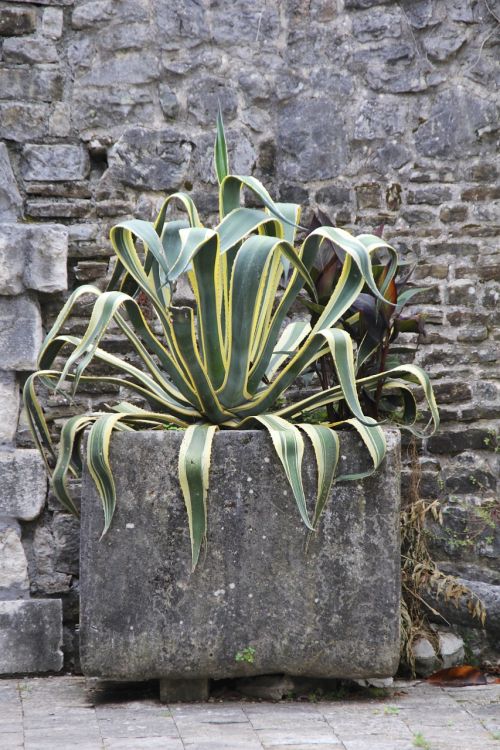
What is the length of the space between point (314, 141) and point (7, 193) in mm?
1172

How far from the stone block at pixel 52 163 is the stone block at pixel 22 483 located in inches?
40.4

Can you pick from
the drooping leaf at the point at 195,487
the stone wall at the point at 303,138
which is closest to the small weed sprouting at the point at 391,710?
the drooping leaf at the point at 195,487

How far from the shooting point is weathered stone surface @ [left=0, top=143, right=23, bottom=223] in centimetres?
352

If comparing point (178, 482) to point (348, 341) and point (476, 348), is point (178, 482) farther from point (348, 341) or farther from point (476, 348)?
point (476, 348)

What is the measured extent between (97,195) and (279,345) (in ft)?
3.02

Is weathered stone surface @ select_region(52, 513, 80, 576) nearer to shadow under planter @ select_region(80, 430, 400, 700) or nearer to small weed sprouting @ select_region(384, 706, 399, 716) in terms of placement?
shadow under planter @ select_region(80, 430, 400, 700)

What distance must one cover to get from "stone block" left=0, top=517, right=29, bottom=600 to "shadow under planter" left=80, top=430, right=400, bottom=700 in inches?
24.5

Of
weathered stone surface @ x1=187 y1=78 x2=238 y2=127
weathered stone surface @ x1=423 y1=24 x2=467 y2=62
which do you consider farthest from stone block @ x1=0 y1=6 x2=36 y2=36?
weathered stone surface @ x1=423 y1=24 x2=467 y2=62

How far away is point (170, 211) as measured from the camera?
3660 millimetres

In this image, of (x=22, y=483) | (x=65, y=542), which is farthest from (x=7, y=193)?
(x=65, y=542)

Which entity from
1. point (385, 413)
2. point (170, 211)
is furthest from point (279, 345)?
point (170, 211)

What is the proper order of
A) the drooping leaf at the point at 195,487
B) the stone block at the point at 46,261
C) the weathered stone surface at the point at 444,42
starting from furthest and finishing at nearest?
the weathered stone surface at the point at 444,42 → the stone block at the point at 46,261 → the drooping leaf at the point at 195,487

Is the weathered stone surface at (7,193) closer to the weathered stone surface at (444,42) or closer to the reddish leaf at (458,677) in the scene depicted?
the weathered stone surface at (444,42)

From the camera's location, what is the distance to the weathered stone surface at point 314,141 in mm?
3693
